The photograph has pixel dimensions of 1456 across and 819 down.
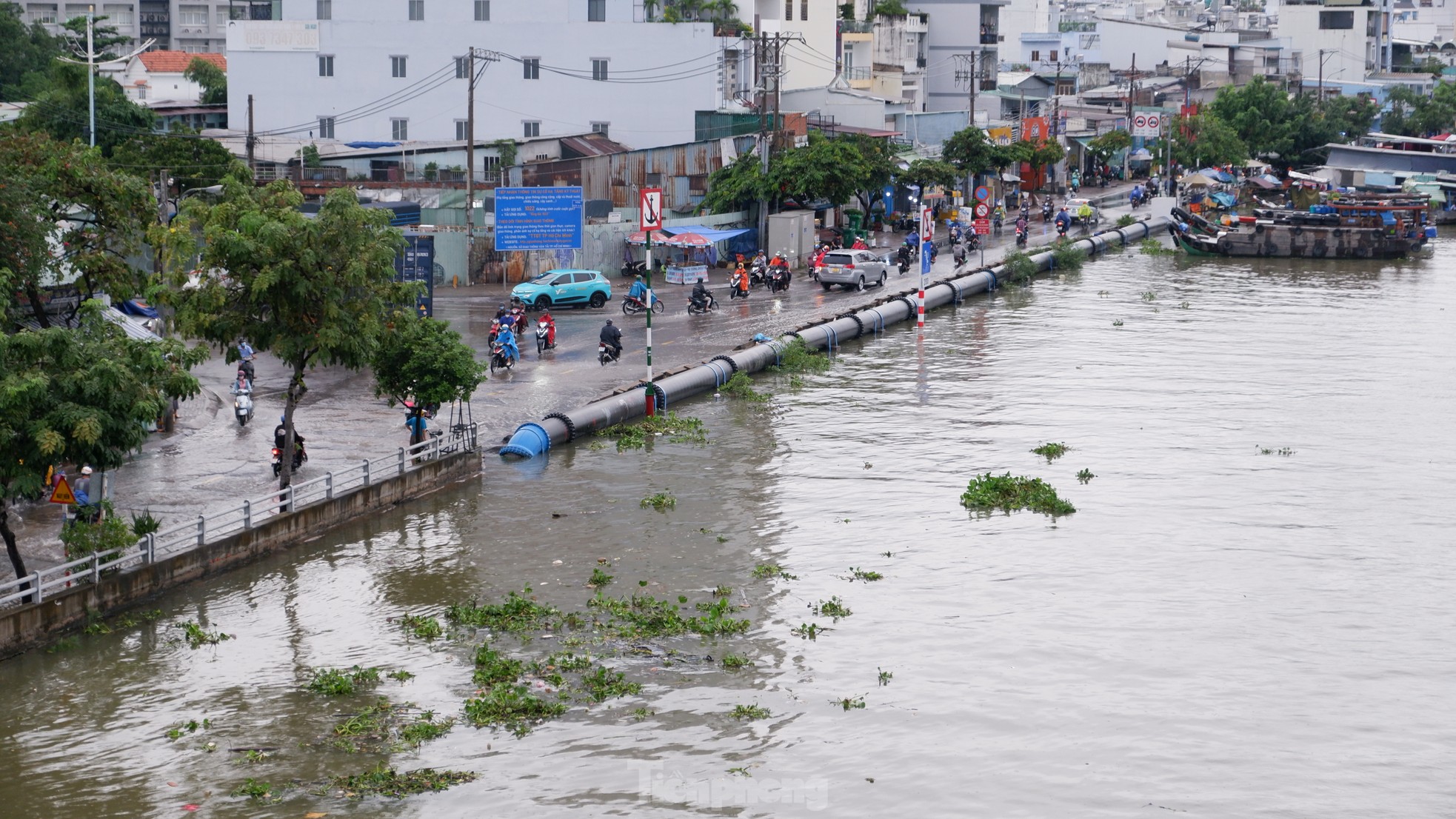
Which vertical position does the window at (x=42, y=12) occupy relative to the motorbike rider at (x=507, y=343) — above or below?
above

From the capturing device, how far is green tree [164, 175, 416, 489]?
24484mm

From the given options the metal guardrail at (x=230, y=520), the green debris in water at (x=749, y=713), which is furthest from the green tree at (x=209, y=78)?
the green debris in water at (x=749, y=713)

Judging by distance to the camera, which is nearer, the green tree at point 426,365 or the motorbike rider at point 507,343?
the green tree at point 426,365

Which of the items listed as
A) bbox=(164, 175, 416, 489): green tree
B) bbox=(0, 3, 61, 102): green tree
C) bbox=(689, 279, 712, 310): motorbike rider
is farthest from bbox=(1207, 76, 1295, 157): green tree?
bbox=(164, 175, 416, 489): green tree

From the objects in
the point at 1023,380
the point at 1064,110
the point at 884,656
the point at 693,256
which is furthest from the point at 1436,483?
the point at 1064,110

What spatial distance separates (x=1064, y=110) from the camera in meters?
106

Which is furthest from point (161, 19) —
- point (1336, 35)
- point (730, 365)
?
point (1336, 35)

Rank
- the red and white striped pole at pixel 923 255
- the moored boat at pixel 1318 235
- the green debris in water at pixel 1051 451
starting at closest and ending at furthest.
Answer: the green debris in water at pixel 1051 451 → the red and white striped pole at pixel 923 255 → the moored boat at pixel 1318 235

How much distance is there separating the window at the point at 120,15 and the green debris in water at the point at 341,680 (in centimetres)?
11933

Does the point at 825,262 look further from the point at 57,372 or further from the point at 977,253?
Result: the point at 57,372

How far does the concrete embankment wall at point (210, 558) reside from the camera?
770 inches

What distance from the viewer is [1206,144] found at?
320 feet

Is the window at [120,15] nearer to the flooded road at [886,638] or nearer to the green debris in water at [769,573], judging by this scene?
the flooded road at [886,638]

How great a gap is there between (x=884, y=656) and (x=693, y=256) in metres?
39.7
